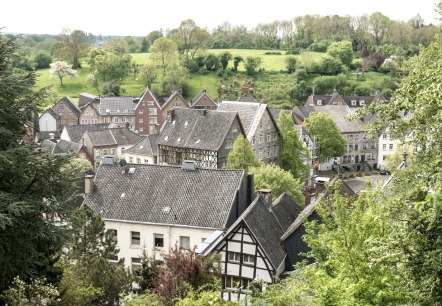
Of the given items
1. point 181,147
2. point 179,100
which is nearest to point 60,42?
point 179,100

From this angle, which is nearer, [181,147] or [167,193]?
[167,193]

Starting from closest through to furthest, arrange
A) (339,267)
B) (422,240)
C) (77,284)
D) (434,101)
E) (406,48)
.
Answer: (422,240), (434,101), (339,267), (77,284), (406,48)

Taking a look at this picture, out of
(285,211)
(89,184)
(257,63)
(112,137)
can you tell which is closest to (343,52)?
(257,63)

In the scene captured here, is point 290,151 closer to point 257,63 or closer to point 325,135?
point 325,135

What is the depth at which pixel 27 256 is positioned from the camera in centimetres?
2052

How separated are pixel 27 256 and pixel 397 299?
13428 mm

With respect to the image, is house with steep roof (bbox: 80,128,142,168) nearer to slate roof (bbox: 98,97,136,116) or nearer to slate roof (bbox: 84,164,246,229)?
slate roof (bbox: 98,97,136,116)

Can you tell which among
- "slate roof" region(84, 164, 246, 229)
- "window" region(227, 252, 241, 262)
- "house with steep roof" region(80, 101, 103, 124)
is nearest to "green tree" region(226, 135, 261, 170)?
"slate roof" region(84, 164, 246, 229)

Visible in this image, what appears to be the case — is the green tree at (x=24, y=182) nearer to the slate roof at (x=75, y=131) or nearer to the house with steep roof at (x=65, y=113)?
the slate roof at (x=75, y=131)

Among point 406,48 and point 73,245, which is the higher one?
point 406,48

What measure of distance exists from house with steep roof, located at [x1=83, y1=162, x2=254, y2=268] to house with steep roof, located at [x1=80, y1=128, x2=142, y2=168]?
41875 millimetres

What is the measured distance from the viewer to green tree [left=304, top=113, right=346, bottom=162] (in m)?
81.5

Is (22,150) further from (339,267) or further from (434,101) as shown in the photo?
(434,101)

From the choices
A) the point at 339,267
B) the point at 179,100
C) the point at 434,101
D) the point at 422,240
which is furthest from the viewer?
the point at 179,100
